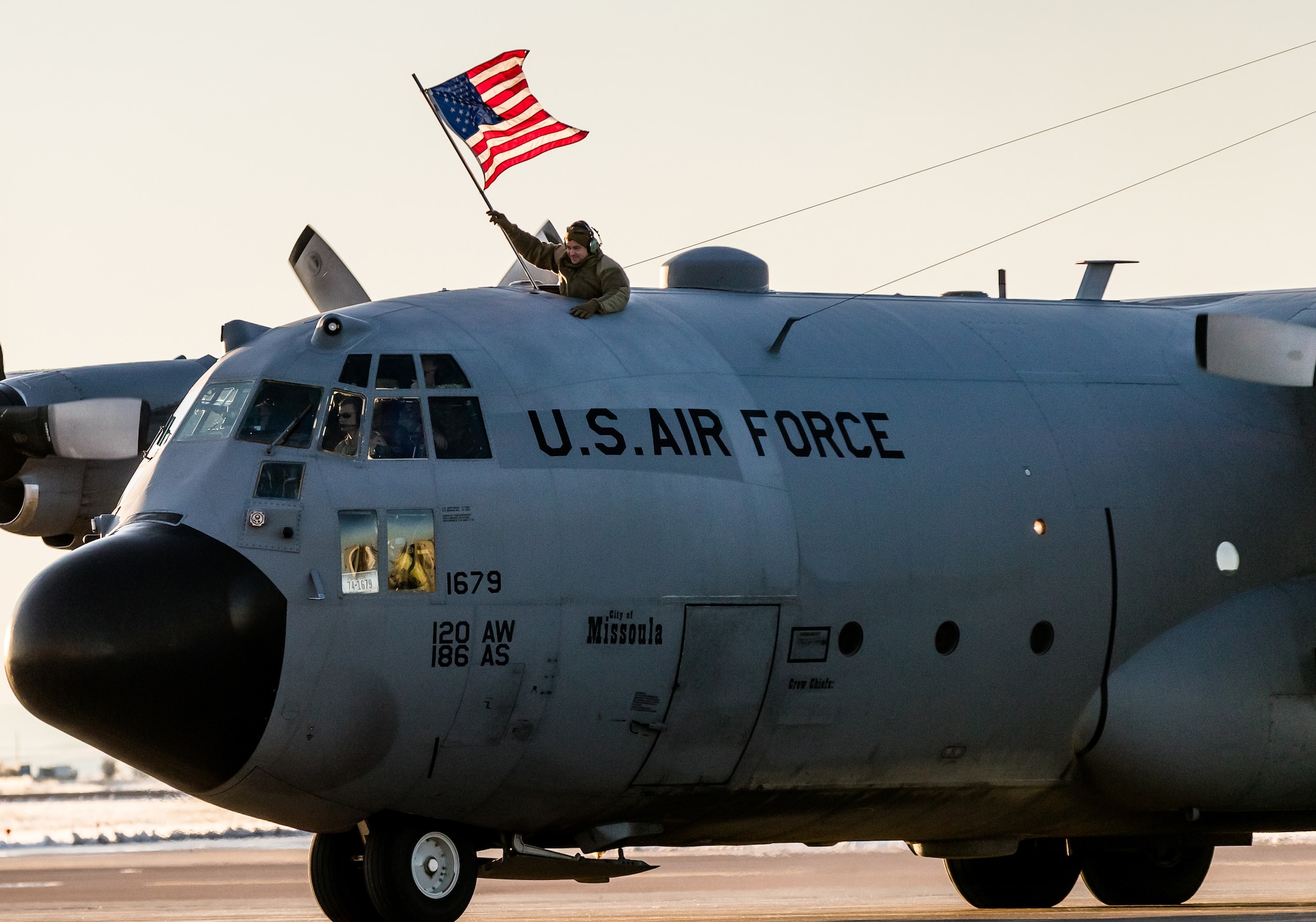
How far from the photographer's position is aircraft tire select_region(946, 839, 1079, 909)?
1864 cm

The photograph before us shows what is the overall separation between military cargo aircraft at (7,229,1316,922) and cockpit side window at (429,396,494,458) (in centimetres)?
2

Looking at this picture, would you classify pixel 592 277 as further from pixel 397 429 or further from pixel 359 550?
pixel 359 550

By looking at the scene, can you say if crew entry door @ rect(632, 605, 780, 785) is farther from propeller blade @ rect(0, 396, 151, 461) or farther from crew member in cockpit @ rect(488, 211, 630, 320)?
propeller blade @ rect(0, 396, 151, 461)

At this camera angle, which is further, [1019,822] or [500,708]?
[1019,822]

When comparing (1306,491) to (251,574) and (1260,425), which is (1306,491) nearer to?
(1260,425)

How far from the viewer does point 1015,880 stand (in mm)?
18672

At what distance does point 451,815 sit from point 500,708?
0.81 m

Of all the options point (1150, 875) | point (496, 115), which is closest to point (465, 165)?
point (496, 115)

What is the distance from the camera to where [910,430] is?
1436cm

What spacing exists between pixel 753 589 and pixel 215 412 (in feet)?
11.4

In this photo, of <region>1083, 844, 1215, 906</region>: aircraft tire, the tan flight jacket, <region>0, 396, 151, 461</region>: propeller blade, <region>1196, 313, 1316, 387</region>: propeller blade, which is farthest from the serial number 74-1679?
<region>1083, 844, 1215, 906</region>: aircraft tire

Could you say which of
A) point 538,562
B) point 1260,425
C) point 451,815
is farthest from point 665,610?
point 1260,425

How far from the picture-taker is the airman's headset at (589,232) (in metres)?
14.1

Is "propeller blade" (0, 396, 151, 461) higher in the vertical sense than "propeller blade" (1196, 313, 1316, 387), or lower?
lower
